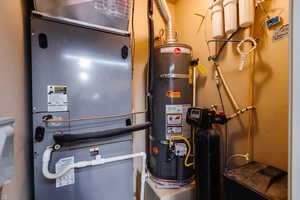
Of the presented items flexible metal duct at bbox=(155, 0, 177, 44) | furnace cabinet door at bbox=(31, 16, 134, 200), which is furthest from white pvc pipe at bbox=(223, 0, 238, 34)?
furnace cabinet door at bbox=(31, 16, 134, 200)

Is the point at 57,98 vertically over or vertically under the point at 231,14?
under

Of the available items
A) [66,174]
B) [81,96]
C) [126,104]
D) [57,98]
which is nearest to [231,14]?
[126,104]

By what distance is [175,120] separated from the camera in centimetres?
125

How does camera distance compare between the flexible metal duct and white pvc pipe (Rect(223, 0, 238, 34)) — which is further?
the flexible metal duct

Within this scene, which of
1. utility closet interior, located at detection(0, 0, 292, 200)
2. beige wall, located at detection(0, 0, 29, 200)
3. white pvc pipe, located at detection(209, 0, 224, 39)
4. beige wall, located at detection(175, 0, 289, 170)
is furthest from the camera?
white pvc pipe, located at detection(209, 0, 224, 39)

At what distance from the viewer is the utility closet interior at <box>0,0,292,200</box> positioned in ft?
2.68

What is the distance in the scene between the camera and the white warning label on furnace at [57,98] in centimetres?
89

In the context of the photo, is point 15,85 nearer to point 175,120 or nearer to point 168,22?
point 175,120

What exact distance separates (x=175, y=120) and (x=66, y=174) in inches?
37.5

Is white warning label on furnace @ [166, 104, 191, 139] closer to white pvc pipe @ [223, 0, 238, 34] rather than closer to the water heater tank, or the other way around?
the water heater tank

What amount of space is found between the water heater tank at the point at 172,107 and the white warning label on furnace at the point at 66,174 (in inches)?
28.8

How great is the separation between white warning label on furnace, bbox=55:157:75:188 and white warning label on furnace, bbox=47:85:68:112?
0.37m

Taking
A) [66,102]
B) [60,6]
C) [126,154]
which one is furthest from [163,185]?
[60,6]

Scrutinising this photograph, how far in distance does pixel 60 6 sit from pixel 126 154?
118 centimetres
